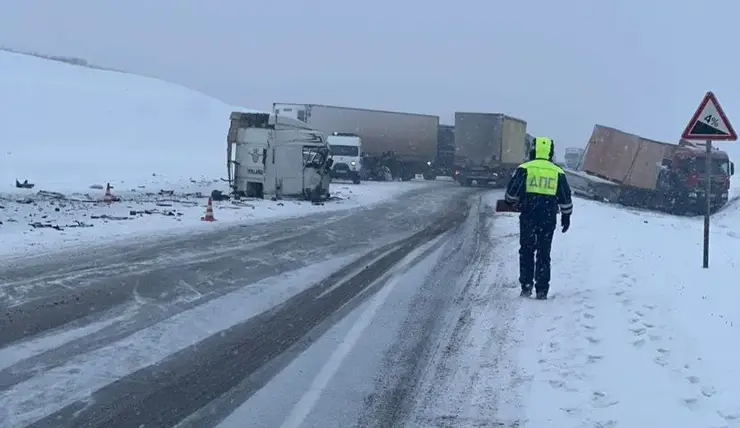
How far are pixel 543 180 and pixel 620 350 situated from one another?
3.13m

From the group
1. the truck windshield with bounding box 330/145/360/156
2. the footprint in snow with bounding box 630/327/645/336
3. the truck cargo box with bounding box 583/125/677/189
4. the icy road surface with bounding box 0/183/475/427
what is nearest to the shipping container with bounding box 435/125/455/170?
the truck windshield with bounding box 330/145/360/156

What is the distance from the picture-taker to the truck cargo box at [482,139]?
46.8 meters

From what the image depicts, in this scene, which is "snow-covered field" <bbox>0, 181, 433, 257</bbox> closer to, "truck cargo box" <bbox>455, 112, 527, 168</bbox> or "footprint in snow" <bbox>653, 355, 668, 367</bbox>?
"footprint in snow" <bbox>653, 355, 668, 367</bbox>

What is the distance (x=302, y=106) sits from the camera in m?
47.0

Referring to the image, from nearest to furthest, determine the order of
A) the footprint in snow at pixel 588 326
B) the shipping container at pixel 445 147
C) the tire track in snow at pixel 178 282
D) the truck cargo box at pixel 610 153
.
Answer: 1. the tire track in snow at pixel 178 282
2. the footprint in snow at pixel 588 326
3. the truck cargo box at pixel 610 153
4. the shipping container at pixel 445 147

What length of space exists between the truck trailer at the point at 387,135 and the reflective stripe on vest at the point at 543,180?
125 feet

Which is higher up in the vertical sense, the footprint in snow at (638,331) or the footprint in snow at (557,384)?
the footprint in snow at (638,331)

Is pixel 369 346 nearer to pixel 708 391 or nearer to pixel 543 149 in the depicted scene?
pixel 708 391

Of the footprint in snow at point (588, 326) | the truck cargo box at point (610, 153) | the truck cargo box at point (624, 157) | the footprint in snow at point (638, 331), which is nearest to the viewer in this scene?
the footprint in snow at point (638, 331)

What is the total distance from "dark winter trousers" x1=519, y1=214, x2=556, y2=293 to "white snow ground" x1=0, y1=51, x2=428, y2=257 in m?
7.35

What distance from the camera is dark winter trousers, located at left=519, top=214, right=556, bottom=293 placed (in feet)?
33.0

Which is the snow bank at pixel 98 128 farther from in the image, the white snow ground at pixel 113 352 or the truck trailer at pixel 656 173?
the white snow ground at pixel 113 352

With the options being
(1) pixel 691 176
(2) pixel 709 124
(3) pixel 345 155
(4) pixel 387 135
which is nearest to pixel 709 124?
(2) pixel 709 124

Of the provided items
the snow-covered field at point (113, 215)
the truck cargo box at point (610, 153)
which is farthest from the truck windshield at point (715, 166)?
the snow-covered field at point (113, 215)
